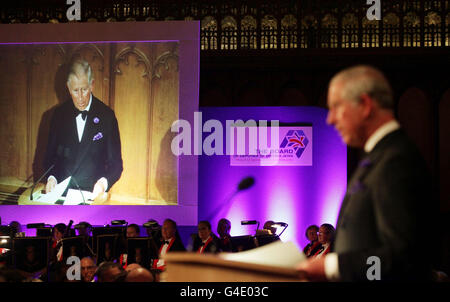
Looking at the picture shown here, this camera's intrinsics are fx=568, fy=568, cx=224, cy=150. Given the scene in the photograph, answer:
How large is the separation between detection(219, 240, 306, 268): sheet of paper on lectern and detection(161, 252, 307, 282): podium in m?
0.04

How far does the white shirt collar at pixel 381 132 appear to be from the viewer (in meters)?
2.05

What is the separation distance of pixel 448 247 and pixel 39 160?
271 inches

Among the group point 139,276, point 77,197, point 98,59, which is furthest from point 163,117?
point 139,276

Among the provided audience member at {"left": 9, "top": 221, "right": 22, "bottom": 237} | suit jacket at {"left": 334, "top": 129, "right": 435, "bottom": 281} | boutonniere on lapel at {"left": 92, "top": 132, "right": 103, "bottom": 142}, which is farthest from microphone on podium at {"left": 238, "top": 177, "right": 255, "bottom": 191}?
boutonniere on lapel at {"left": 92, "top": 132, "right": 103, "bottom": 142}

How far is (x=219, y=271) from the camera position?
1966 mm

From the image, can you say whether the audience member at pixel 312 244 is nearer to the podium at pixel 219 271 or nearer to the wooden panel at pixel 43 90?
the wooden panel at pixel 43 90

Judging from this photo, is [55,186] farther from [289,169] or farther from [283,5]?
[283,5]

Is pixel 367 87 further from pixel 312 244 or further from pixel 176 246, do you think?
pixel 312 244

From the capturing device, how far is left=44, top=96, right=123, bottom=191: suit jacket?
945 centimetres

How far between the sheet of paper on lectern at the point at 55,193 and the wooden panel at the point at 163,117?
1.42m

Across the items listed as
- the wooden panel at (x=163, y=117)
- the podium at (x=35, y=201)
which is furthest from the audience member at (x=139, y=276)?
the podium at (x=35, y=201)

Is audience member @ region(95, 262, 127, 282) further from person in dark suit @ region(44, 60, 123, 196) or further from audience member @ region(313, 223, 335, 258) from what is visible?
person in dark suit @ region(44, 60, 123, 196)

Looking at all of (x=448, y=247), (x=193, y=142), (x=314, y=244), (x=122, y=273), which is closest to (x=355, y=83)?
(x=122, y=273)

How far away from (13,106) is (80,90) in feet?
3.98
